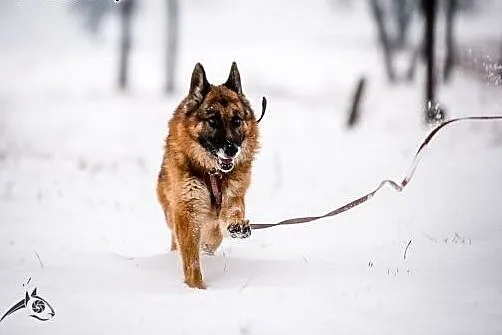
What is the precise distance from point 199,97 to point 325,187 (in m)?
5.36

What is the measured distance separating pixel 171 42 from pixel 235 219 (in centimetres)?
2094

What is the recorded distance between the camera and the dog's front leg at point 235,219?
14.7ft

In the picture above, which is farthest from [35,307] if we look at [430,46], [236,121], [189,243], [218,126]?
[430,46]

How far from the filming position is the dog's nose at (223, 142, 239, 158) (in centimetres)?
456

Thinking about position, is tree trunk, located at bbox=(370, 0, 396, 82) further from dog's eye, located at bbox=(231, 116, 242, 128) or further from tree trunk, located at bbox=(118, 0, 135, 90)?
dog's eye, located at bbox=(231, 116, 242, 128)

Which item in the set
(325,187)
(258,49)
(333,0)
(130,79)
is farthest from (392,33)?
(325,187)

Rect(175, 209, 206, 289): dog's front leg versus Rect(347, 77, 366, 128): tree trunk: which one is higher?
Rect(347, 77, 366, 128): tree trunk

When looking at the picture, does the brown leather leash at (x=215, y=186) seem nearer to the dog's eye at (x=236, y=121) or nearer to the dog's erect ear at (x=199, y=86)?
the dog's eye at (x=236, y=121)

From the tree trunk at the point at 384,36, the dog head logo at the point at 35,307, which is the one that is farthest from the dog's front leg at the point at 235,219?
the tree trunk at the point at 384,36

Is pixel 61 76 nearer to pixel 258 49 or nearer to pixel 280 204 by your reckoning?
pixel 258 49

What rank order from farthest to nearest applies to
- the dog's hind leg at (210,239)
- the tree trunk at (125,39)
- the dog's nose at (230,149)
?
the tree trunk at (125,39) < the dog's hind leg at (210,239) < the dog's nose at (230,149)

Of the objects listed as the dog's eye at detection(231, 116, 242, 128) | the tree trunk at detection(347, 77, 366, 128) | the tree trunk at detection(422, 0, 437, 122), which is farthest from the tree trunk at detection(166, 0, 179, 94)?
the dog's eye at detection(231, 116, 242, 128)

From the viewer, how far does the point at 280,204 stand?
29.5 feet

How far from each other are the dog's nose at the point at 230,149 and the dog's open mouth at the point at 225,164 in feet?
0.51
